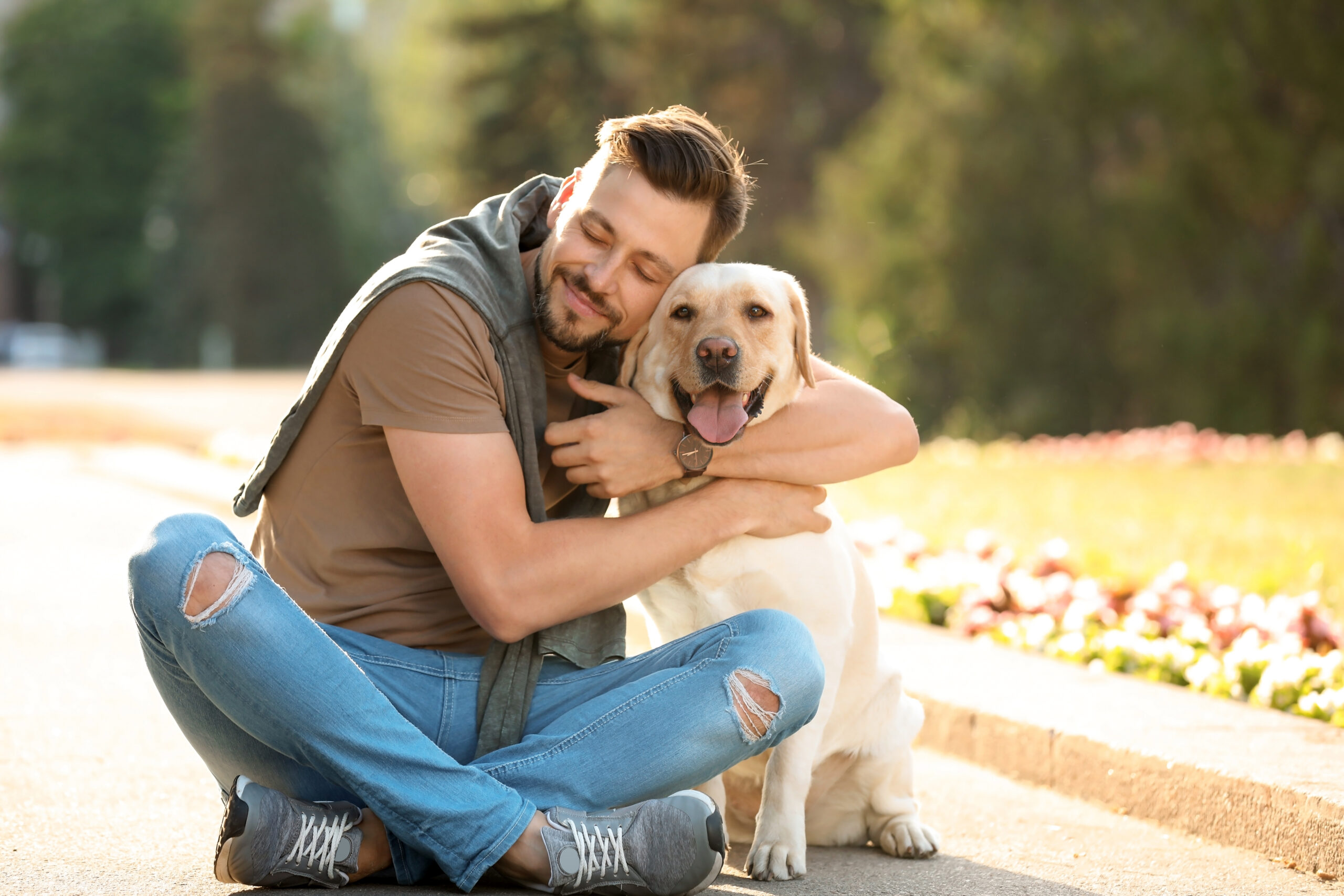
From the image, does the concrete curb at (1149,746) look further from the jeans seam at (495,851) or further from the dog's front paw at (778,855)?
the jeans seam at (495,851)

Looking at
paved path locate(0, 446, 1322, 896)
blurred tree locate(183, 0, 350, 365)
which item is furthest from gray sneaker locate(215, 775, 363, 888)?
blurred tree locate(183, 0, 350, 365)

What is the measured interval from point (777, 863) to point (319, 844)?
99cm

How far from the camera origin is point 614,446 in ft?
10.5

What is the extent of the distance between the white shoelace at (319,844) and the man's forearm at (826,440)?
3.73 ft

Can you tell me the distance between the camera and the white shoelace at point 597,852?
2.71 meters

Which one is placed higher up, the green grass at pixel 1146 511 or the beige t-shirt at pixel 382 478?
the beige t-shirt at pixel 382 478

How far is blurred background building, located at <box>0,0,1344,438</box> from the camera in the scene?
1355 cm

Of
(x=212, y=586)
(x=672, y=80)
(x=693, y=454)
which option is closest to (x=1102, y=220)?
(x=693, y=454)

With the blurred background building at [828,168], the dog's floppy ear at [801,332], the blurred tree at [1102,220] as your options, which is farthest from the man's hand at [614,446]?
the blurred background building at [828,168]

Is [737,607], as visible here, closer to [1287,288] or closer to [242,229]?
[1287,288]

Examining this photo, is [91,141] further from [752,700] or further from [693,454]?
[752,700]

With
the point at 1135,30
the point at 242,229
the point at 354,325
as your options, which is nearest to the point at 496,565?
the point at 354,325

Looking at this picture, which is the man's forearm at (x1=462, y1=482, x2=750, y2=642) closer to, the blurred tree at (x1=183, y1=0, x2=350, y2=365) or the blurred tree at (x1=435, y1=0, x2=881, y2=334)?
the blurred tree at (x1=435, y1=0, x2=881, y2=334)

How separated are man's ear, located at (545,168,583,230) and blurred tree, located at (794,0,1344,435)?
32.6 ft
